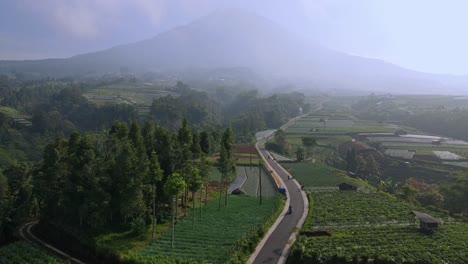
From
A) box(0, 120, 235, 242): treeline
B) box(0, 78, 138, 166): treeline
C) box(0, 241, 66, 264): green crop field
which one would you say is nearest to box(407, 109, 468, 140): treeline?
box(0, 78, 138, 166): treeline

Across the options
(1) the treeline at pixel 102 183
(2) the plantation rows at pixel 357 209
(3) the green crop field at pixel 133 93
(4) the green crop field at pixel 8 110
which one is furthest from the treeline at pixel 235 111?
(1) the treeline at pixel 102 183

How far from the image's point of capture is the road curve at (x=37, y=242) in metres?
24.5

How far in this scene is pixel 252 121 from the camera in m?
90.9

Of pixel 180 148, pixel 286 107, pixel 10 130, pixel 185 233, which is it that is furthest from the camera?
pixel 286 107

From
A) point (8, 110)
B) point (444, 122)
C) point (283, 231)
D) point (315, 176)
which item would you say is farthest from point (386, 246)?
point (8, 110)

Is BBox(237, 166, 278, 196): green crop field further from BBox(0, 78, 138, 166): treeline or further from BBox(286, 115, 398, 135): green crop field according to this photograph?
BBox(286, 115, 398, 135): green crop field

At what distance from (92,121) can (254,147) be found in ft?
135

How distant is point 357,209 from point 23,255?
77.7ft

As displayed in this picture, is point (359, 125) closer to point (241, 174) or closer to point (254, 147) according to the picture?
point (254, 147)

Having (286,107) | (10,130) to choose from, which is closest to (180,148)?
(10,130)

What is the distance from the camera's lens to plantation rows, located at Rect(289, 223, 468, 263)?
2077 centimetres

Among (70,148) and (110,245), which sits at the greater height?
(70,148)

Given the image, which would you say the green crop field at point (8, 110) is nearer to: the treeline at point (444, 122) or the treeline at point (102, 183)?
the treeline at point (102, 183)

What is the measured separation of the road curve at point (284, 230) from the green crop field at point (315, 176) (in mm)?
1950
